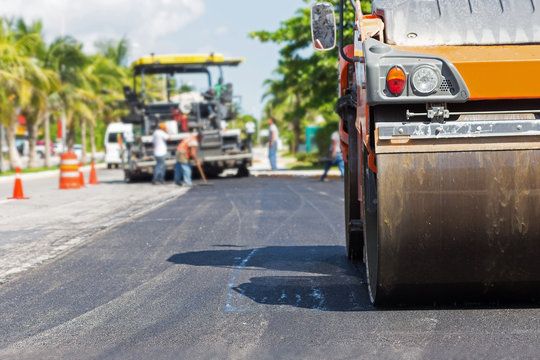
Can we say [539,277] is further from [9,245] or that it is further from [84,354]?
[9,245]

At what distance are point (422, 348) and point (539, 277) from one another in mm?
1073

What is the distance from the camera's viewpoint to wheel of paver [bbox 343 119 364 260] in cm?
682

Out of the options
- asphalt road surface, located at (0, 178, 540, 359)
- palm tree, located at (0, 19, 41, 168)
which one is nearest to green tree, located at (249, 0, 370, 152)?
palm tree, located at (0, 19, 41, 168)

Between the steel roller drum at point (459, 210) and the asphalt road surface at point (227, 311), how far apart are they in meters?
0.31

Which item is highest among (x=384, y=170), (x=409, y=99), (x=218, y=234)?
(x=409, y=99)

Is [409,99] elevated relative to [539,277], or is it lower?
elevated

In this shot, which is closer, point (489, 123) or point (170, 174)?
point (489, 123)

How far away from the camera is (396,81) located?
4.69m

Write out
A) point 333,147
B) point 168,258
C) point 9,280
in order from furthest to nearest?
point 333,147
point 168,258
point 9,280

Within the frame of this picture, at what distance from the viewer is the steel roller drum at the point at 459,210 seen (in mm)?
4715

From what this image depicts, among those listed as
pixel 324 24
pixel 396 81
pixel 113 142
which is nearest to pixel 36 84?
pixel 113 142

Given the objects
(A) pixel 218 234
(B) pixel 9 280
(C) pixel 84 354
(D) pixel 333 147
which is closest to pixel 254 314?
(C) pixel 84 354

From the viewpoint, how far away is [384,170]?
15.7 feet

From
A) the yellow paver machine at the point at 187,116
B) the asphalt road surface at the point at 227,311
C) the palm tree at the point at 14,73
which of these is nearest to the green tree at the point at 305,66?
the yellow paver machine at the point at 187,116
